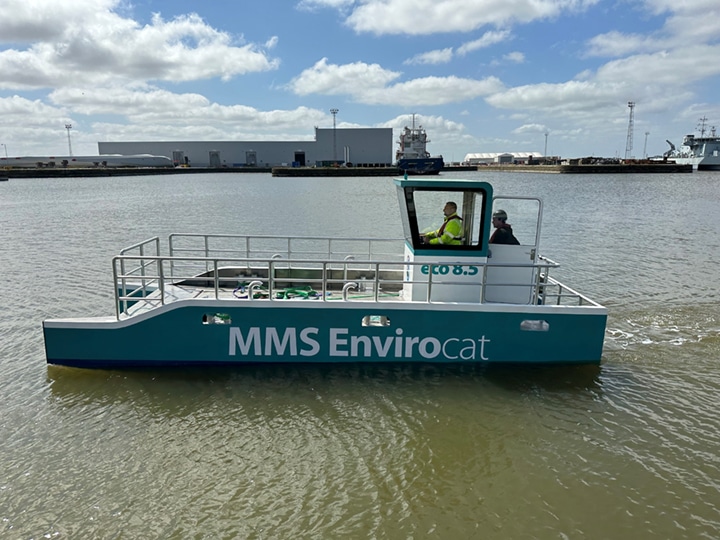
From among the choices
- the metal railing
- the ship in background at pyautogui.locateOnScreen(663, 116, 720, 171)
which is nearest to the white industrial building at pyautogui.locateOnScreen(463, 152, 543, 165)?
the ship in background at pyautogui.locateOnScreen(663, 116, 720, 171)

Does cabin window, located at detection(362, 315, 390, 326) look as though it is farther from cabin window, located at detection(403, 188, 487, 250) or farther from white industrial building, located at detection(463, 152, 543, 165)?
white industrial building, located at detection(463, 152, 543, 165)

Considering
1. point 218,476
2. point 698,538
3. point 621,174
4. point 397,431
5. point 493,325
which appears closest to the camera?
point 698,538

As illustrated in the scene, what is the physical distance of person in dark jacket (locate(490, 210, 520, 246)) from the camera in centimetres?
818

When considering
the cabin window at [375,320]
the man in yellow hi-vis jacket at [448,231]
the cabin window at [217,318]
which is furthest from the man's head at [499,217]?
the cabin window at [217,318]

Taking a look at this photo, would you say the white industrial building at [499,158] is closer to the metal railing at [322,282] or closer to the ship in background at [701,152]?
the ship in background at [701,152]

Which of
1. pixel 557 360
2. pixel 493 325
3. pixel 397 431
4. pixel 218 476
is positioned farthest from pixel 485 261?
pixel 218 476

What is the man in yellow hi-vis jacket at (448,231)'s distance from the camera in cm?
805

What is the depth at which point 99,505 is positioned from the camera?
17.3 feet

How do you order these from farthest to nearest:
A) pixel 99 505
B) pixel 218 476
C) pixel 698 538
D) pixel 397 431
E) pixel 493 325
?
1. pixel 493 325
2. pixel 397 431
3. pixel 218 476
4. pixel 99 505
5. pixel 698 538

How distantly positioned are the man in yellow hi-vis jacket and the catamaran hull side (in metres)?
1.14

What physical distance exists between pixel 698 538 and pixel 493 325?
360 cm

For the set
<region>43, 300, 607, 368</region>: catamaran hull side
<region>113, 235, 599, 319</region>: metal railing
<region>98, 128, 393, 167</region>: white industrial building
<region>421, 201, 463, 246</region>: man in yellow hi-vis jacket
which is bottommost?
<region>43, 300, 607, 368</region>: catamaran hull side

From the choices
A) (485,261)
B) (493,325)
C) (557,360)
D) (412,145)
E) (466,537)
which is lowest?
(466,537)

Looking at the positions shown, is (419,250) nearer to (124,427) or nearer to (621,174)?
(124,427)
